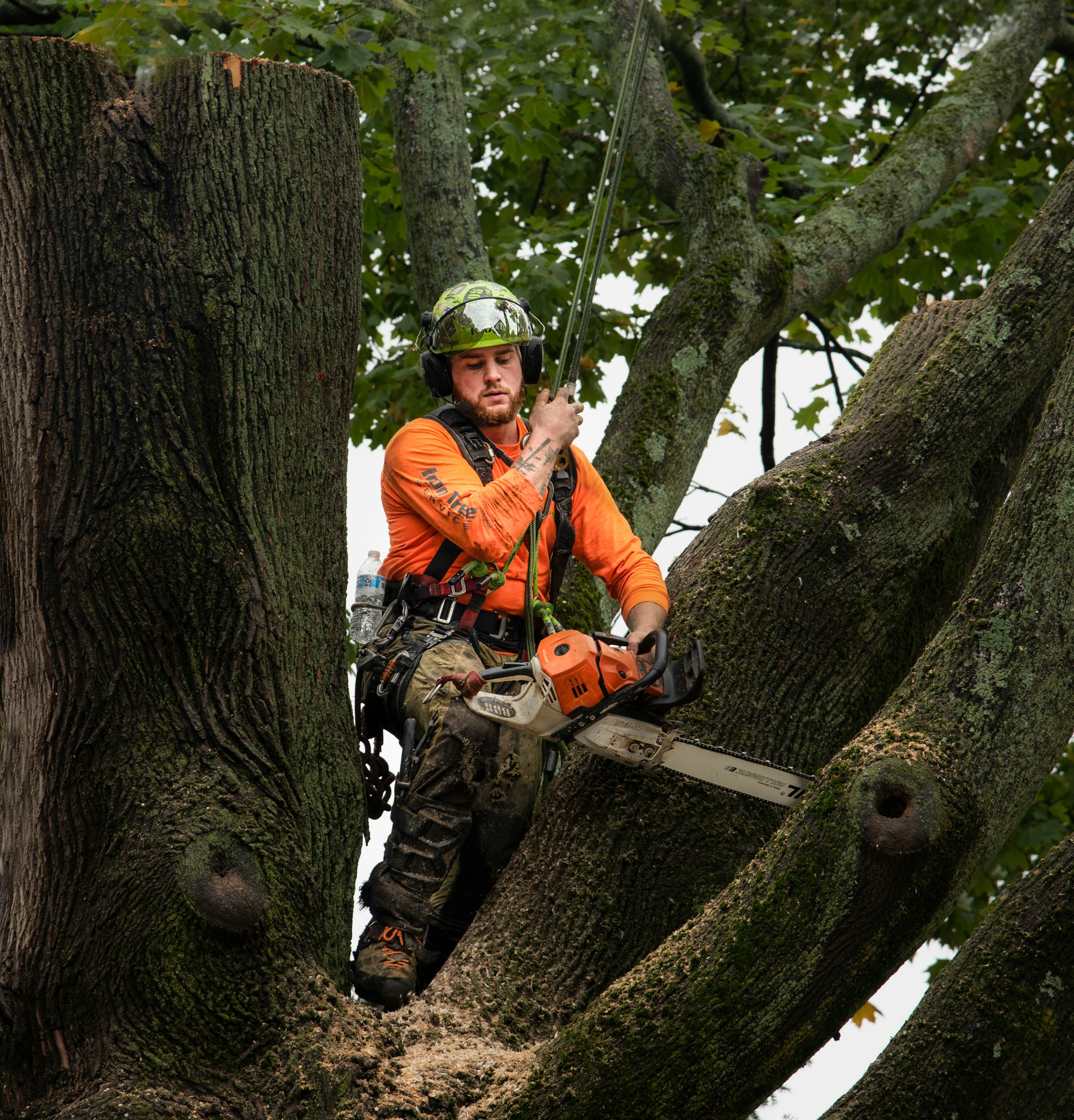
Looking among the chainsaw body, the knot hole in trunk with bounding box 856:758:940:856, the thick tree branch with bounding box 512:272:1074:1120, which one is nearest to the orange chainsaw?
the chainsaw body

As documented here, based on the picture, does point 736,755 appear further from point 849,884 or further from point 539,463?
point 539,463

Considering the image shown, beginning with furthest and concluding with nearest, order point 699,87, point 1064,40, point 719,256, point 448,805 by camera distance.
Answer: point 699,87 → point 1064,40 → point 719,256 → point 448,805

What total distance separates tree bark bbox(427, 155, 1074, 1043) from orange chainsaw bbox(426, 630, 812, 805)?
0.22 ft

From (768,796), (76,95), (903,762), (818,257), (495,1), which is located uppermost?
(495,1)

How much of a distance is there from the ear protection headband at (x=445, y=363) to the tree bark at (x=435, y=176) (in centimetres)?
102

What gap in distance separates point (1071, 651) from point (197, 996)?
183 cm

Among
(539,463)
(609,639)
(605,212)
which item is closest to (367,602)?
(539,463)

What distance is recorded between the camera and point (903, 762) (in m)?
2.29

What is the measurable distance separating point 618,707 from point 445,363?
4.64 feet

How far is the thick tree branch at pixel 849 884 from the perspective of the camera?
7.30ft

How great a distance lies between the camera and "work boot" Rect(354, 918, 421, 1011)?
307 cm

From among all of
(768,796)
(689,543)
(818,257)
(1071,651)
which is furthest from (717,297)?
(1071,651)

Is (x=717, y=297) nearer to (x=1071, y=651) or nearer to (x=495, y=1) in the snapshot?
(x=495, y=1)

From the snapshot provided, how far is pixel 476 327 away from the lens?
394 centimetres
